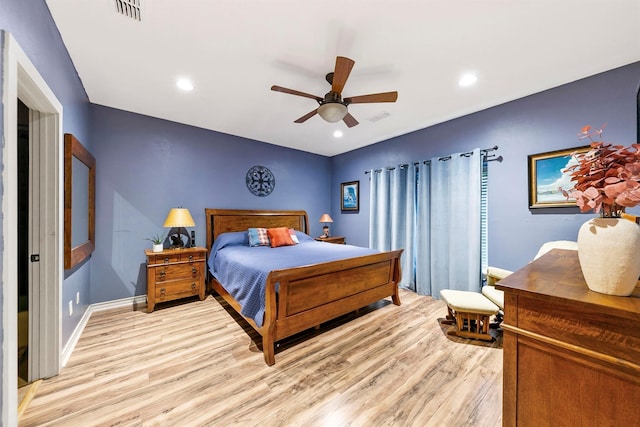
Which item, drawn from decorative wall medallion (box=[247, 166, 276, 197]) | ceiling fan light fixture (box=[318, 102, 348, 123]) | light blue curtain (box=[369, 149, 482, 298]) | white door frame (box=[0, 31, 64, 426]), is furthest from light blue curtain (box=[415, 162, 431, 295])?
white door frame (box=[0, 31, 64, 426])

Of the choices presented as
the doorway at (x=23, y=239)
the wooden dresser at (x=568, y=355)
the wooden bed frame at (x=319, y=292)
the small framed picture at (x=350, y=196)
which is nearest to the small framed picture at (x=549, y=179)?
the wooden bed frame at (x=319, y=292)

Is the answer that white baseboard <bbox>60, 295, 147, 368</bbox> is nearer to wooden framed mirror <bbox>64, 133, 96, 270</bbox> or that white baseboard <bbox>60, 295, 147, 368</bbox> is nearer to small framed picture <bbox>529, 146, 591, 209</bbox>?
wooden framed mirror <bbox>64, 133, 96, 270</bbox>

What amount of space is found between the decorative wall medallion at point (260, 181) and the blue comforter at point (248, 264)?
2.99 ft

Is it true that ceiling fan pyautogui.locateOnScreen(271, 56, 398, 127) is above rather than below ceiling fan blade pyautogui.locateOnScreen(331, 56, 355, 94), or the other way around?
below

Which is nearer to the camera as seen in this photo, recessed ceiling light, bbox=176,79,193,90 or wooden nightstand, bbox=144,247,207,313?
recessed ceiling light, bbox=176,79,193,90

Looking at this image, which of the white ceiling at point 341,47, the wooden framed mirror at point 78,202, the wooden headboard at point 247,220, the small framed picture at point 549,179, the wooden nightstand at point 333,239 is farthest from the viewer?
the wooden nightstand at point 333,239

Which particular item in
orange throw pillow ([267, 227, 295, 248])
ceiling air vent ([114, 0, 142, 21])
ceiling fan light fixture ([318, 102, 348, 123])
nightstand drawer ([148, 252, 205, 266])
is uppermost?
ceiling air vent ([114, 0, 142, 21])

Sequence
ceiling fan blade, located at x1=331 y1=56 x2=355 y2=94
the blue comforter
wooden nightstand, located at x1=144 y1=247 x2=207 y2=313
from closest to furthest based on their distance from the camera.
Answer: ceiling fan blade, located at x1=331 y1=56 x2=355 y2=94
the blue comforter
wooden nightstand, located at x1=144 y1=247 x2=207 y2=313

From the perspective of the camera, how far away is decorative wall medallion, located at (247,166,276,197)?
172 inches

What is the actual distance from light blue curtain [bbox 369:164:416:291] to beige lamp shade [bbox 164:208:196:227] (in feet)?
10.1

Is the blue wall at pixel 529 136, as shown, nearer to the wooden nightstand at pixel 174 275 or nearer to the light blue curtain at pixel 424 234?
the light blue curtain at pixel 424 234

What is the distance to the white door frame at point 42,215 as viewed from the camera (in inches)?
44.6

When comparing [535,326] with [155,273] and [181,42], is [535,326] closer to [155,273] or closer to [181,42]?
[181,42]

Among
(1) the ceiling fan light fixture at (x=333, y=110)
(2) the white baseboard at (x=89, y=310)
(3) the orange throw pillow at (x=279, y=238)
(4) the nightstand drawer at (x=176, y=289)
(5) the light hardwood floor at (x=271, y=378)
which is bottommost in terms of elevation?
(5) the light hardwood floor at (x=271, y=378)
